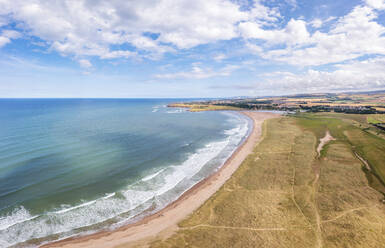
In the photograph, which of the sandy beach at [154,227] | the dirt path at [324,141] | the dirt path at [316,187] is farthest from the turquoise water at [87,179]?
the dirt path at [324,141]

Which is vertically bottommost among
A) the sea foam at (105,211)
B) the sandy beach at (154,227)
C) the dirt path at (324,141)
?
the sandy beach at (154,227)

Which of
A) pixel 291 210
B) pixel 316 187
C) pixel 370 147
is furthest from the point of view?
pixel 370 147

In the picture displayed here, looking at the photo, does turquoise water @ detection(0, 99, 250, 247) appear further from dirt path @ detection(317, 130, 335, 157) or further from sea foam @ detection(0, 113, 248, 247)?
dirt path @ detection(317, 130, 335, 157)

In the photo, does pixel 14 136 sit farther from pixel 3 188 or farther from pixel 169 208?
pixel 169 208

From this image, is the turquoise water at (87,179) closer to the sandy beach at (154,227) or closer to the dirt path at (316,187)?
the sandy beach at (154,227)

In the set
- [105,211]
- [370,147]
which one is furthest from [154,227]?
[370,147]

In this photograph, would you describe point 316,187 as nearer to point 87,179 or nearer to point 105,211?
point 105,211

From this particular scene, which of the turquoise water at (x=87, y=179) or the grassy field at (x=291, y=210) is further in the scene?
the turquoise water at (x=87, y=179)

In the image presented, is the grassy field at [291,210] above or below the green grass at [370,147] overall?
below
